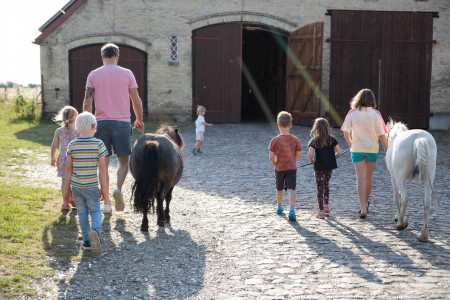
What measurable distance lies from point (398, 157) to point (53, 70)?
1432 cm

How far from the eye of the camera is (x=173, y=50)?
17625 mm

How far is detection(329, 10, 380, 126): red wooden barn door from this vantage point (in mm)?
17391

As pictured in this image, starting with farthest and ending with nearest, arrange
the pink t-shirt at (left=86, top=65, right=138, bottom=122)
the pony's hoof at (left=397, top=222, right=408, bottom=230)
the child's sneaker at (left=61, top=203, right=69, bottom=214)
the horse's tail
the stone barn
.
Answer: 1. the stone barn
2. the child's sneaker at (left=61, top=203, right=69, bottom=214)
3. the pink t-shirt at (left=86, top=65, right=138, bottom=122)
4. the pony's hoof at (left=397, top=222, right=408, bottom=230)
5. the horse's tail

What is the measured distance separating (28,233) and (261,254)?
2447 millimetres

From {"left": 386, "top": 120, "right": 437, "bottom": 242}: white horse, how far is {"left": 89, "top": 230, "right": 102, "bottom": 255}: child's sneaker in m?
3.23

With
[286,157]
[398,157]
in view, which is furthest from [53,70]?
[398,157]

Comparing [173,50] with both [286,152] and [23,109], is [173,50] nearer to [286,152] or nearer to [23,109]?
[23,109]

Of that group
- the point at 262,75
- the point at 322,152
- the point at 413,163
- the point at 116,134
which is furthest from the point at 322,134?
Answer: the point at 262,75

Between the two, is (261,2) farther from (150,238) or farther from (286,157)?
(150,238)

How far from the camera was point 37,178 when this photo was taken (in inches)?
359

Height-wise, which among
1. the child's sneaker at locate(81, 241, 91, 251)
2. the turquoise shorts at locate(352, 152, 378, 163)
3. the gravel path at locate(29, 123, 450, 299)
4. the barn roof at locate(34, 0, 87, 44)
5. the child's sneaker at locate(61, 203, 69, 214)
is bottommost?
the gravel path at locate(29, 123, 450, 299)

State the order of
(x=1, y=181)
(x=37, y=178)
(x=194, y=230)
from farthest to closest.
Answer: (x=37, y=178)
(x=1, y=181)
(x=194, y=230)

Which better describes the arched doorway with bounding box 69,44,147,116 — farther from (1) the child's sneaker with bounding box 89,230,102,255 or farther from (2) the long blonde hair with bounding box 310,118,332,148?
(1) the child's sneaker with bounding box 89,230,102,255

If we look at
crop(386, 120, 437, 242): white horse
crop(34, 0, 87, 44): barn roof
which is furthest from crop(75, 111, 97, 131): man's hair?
crop(34, 0, 87, 44): barn roof
